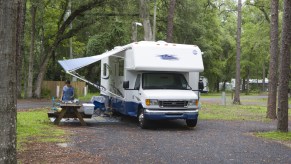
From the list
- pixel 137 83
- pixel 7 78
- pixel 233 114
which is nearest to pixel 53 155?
pixel 7 78

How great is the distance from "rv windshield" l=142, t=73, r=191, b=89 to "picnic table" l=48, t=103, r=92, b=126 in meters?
2.47

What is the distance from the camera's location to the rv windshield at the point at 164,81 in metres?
14.3

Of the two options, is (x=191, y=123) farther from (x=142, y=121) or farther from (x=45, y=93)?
(x=45, y=93)

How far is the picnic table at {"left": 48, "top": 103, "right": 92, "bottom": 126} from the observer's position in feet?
46.2

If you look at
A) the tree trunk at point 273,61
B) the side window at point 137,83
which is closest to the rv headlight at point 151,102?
the side window at point 137,83

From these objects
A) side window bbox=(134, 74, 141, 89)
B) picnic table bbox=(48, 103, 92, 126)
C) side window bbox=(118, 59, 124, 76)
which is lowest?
picnic table bbox=(48, 103, 92, 126)

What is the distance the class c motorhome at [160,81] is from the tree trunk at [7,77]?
8.01 meters

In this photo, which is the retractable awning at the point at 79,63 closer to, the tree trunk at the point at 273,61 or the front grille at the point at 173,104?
the front grille at the point at 173,104

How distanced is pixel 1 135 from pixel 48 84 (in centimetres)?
3344

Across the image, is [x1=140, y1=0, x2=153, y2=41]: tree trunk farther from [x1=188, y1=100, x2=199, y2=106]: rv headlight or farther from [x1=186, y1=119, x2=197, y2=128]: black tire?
[x1=188, y1=100, x2=199, y2=106]: rv headlight

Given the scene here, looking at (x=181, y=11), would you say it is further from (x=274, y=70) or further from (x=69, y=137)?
(x=69, y=137)

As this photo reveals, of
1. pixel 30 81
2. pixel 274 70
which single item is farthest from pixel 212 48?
pixel 274 70

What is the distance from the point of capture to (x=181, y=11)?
25.7 meters

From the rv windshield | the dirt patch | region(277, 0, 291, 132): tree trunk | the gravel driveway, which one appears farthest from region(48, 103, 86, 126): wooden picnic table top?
region(277, 0, 291, 132): tree trunk
